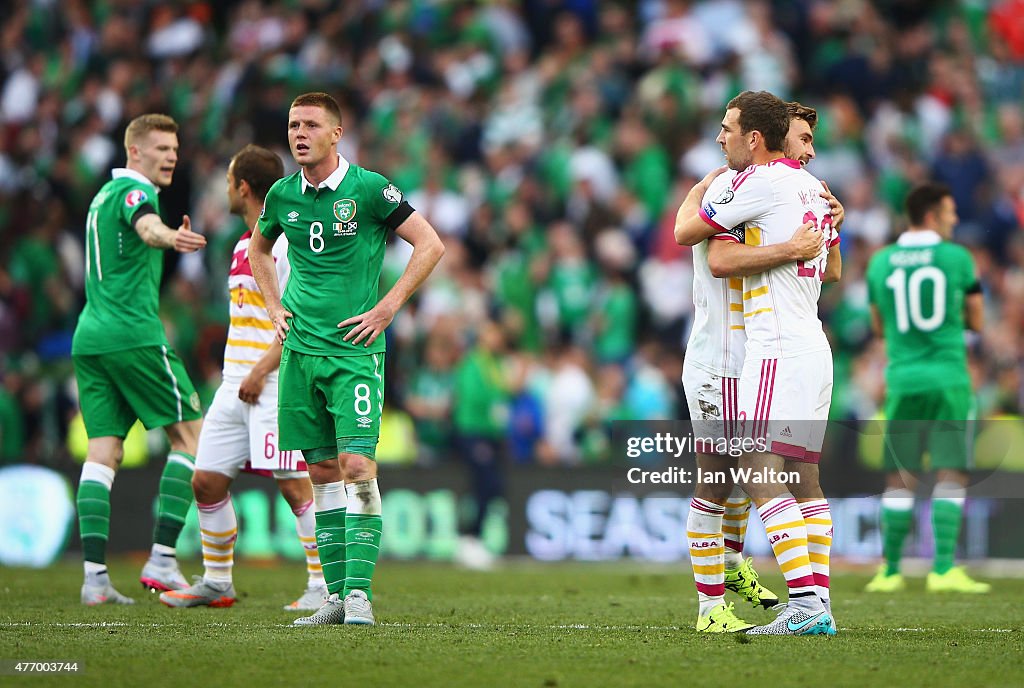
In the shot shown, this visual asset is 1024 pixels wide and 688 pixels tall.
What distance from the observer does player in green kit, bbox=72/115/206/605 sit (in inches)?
368

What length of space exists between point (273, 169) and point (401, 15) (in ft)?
41.9

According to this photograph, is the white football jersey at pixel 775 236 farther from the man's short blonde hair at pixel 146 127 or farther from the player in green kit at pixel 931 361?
the player in green kit at pixel 931 361

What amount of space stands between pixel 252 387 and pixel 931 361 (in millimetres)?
5191

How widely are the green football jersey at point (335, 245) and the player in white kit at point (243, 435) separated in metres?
1.25

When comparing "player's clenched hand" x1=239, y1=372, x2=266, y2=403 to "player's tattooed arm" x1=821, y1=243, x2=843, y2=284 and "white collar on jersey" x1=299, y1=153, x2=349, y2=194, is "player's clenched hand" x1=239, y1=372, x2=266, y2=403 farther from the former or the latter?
"player's tattooed arm" x1=821, y1=243, x2=843, y2=284

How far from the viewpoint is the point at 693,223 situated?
7.37 metres

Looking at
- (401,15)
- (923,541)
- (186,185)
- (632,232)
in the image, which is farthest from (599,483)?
(401,15)

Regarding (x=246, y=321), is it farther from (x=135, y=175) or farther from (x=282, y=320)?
(x=282, y=320)

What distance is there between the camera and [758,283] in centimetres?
734

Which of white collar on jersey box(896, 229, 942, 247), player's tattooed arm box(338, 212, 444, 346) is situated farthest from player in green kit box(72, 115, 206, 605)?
white collar on jersey box(896, 229, 942, 247)

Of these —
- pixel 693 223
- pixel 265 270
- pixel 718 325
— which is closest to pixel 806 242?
pixel 693 223

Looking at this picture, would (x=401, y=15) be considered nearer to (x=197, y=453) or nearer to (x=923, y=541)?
(x=923, y=541)

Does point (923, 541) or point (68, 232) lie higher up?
point (68, 232)

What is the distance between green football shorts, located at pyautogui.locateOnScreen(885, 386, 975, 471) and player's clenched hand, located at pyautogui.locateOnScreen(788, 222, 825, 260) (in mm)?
4330
